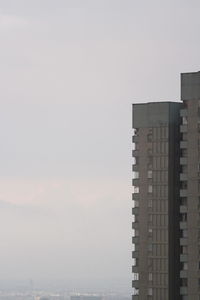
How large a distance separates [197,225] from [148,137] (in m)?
10.2

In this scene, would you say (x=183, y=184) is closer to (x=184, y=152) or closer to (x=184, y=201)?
(x=184, y=201)

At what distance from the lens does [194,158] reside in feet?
332

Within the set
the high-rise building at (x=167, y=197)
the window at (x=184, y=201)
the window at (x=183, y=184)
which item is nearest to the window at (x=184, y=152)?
the high-rise building at (x=167, y=197)

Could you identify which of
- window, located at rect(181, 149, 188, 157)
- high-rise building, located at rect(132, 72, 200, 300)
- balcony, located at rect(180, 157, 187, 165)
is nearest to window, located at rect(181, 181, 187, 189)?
high-rise building, located at rect(132, 72, 200, 300)

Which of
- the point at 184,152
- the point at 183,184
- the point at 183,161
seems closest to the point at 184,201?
the point at 183,184

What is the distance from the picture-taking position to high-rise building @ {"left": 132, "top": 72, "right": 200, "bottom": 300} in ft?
330

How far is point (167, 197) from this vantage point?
103562 millimetres

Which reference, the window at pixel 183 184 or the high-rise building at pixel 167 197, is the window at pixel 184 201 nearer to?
the high-rise building at pixel 167 197

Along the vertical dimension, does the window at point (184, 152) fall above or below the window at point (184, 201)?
above

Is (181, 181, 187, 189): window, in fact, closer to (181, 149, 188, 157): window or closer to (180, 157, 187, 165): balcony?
(180, 157, 187, 165): balcony

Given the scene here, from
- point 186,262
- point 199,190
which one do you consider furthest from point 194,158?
point 186,262

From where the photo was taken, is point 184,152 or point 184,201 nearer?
point 184,201

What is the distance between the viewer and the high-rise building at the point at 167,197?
10056cm

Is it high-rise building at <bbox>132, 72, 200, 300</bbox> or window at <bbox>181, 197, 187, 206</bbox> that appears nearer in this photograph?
high-rise building at <bbox>132, 72, 200, 300</bbox>
